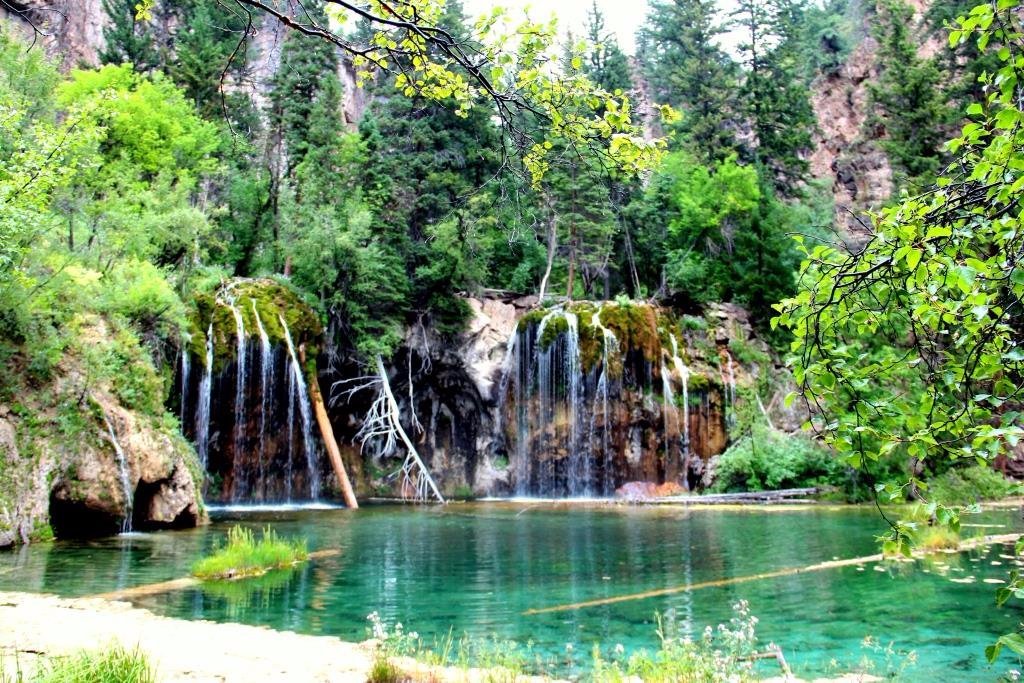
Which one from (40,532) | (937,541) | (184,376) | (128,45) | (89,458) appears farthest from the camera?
(128,45)

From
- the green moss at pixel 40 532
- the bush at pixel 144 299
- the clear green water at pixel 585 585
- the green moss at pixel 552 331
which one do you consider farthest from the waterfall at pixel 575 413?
the green moss at pixel 40 532

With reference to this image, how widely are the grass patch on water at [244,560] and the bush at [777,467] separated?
16.7 meters

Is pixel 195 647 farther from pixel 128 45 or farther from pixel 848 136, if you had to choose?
pixel 848 136

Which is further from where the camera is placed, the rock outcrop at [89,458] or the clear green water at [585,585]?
the rock outcrop at [89,458]

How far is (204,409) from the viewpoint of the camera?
881 inches

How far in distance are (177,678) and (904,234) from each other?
5.20 m

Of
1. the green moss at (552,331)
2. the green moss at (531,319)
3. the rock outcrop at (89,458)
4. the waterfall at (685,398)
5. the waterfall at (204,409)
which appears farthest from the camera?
the green moss at (531,319)

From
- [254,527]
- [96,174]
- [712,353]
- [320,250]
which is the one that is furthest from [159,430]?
[712,353]

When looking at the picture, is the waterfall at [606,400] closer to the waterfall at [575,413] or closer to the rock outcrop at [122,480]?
the waterfall at [575,413]

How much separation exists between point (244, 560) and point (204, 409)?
12.7 m

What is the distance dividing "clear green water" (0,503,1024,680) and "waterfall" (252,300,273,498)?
7.78 metres

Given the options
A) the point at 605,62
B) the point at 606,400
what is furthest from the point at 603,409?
the point at 605,62

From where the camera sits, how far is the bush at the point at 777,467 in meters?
24.2

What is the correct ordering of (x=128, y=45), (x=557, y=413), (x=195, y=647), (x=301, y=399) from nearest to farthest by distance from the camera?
(x=195, y=647)
(x=301, y=399)
(x=557, y=413)
(x=128, y=45)
